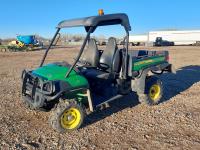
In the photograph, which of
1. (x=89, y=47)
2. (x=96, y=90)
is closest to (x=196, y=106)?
(x=96, y=90)

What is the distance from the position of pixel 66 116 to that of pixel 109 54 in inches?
76.2

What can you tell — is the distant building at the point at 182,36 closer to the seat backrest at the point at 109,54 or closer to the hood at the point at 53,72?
the seat backrest at the point at 109,54

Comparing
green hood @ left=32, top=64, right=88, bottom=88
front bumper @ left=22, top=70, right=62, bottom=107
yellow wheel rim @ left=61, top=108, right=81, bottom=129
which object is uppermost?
green hood @ left=32, top=64, right=88, bottom=88

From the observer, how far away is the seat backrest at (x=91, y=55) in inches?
256

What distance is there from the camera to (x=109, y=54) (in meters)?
6.55

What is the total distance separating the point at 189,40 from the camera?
181 ft

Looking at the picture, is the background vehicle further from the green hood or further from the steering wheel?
the green hood

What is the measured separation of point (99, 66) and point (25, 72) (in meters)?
1.72

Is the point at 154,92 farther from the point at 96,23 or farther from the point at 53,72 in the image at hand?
the point at 53,72

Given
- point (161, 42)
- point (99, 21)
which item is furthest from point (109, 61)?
point (161, 42)

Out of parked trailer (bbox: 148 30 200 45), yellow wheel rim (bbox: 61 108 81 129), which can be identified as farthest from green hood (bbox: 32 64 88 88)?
parked trailer (bbox: 148 30 200 45)

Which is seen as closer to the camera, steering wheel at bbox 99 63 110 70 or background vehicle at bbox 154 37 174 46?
steering wheel at bbox 99 63 110 70

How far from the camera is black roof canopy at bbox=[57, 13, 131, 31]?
5426 mm

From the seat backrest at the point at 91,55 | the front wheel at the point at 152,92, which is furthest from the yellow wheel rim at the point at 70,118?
the front wheel at the point at 152,92
